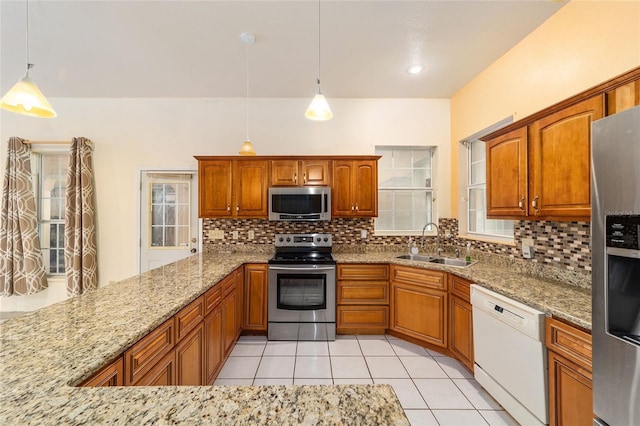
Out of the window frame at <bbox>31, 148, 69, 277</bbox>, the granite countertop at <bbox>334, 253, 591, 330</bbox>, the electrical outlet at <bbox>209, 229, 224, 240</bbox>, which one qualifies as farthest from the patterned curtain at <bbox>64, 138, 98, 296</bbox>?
the granite countertop at <bbox>334, 253, 591, 330</bbox>

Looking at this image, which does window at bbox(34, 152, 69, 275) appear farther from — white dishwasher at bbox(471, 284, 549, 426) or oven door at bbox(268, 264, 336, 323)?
white dishwasher at bbox(471, 284, 549, 426)

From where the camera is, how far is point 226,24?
7.04 feet

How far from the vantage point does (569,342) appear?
4.40 ft

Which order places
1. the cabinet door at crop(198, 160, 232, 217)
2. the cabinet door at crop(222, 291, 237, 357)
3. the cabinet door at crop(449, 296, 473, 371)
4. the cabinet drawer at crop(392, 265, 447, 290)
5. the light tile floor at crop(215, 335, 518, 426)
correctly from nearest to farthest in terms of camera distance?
the light tile floor at crop(215, 335, 518, 426) → the cabinet door at crop(449, 296, 473, 371) → the cabinet door at crop(222, 291, 237, 357) → the cabinet drawer at crop(392, 265, 447, 290) → the cabinet door at crop(198, 160, 232, 217)

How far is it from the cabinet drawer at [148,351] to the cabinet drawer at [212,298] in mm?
465

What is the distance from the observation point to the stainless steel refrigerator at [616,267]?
3.23 feet

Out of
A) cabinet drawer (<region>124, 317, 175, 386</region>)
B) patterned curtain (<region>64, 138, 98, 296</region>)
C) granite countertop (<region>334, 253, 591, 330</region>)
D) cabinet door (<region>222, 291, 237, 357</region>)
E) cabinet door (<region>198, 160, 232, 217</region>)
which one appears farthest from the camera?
patterned curtain (<region>64, 138, 98, 296</region>)

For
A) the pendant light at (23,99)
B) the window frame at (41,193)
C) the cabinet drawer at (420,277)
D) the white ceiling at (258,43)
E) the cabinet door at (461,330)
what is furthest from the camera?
the window frame at (41,193)

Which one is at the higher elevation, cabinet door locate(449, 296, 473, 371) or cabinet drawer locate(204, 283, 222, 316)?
cabinet drawer locate(204, 283, 222, 316)

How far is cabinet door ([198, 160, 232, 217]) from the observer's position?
10.4ft

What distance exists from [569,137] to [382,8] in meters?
1.57

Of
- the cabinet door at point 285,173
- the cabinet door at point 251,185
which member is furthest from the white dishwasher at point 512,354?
the cabinet door at point 251,185

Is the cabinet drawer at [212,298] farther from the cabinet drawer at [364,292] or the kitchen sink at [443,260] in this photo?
the kitchen sink at [443,260]

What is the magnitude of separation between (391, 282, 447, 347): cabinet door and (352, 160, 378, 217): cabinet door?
933 mm
